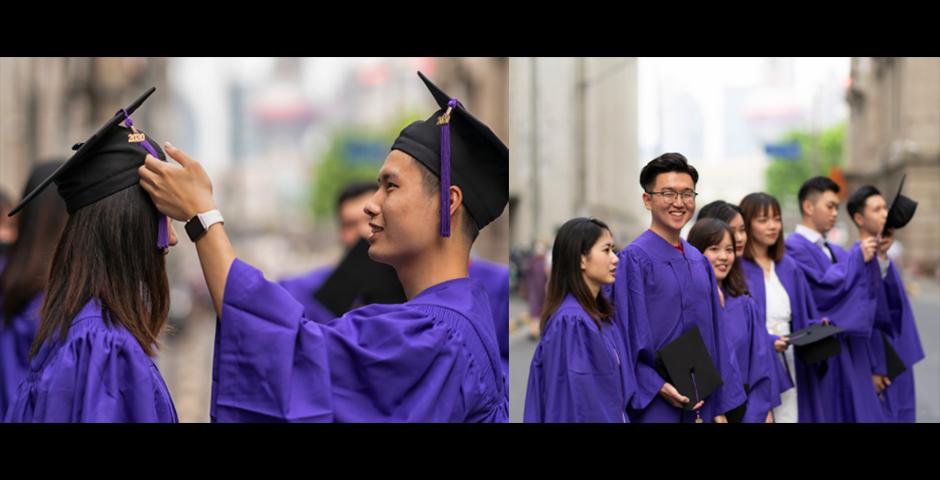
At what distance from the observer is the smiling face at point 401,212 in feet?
8.70

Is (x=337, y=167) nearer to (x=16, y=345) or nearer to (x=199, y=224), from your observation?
(x=16, y=345)

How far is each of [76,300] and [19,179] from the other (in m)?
17.3

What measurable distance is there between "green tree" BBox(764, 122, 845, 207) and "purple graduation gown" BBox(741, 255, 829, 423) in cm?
43

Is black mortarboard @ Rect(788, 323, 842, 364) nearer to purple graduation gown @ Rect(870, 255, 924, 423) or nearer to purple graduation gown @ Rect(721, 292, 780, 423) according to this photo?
purple graduation gown @ Rect(721, 292, 780, 423)

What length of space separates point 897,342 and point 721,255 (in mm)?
2054

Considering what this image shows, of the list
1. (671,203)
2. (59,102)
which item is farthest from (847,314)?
(59,102)

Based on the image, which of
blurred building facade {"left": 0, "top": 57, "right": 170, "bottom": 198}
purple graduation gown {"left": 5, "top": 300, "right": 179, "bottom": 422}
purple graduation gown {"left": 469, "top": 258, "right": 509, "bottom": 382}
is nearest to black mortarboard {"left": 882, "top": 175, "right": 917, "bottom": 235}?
purple graduation gown {"left": 469, "top": 258, "right": 509, "bottom": 382}

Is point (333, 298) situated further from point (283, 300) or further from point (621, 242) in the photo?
point (283, 300)

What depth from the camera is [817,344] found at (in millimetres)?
4863

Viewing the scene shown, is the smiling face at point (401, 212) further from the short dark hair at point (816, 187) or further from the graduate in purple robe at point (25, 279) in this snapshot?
the short dark hair at point (816, 187)

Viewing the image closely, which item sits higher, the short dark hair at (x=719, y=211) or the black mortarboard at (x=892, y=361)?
the short dark hair at (x=719, y=211)

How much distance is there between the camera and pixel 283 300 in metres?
2.43

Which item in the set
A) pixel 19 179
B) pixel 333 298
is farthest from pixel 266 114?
pixel 333 298

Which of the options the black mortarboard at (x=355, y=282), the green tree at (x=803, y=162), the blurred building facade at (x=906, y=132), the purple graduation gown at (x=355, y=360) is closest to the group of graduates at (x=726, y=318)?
the green tree at (x=803, y=162)
